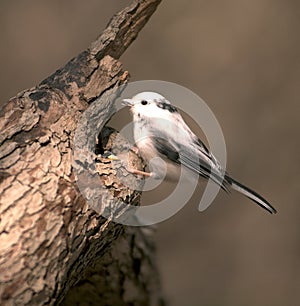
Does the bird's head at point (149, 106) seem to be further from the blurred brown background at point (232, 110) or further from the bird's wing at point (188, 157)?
the blurred brown background at point (232, 110)

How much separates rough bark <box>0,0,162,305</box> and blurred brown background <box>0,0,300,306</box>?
1.55m

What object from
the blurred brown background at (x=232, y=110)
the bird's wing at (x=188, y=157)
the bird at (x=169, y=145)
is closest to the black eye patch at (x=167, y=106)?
the bird at (x=169, y=145)

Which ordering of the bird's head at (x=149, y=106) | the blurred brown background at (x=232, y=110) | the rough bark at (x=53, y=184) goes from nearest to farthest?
the rough bark at (x=53, y=184) < the bird's head at (x=149, y=106) < the blurred brown background at (x=232, y=110)

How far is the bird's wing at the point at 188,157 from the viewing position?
2.18 m

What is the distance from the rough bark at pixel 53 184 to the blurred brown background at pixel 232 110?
1551mm

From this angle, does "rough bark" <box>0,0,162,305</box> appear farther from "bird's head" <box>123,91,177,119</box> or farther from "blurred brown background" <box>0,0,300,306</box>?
"blurred brown background" <box>0,0,300,306</box>

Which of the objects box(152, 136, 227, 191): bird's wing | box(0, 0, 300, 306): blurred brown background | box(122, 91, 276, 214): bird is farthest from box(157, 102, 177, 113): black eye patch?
box(0, 0, 300, 306): blurred brown background

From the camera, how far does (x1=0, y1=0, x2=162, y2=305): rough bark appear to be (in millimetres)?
1719

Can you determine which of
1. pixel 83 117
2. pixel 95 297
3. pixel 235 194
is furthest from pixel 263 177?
pixel 83 117

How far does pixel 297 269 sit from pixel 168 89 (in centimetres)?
145

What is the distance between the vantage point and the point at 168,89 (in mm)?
2766

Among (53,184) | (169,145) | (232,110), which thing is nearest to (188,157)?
(169,145)

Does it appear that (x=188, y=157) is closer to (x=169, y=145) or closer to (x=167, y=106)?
(x=169, y=145)

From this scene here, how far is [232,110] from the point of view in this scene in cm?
372
